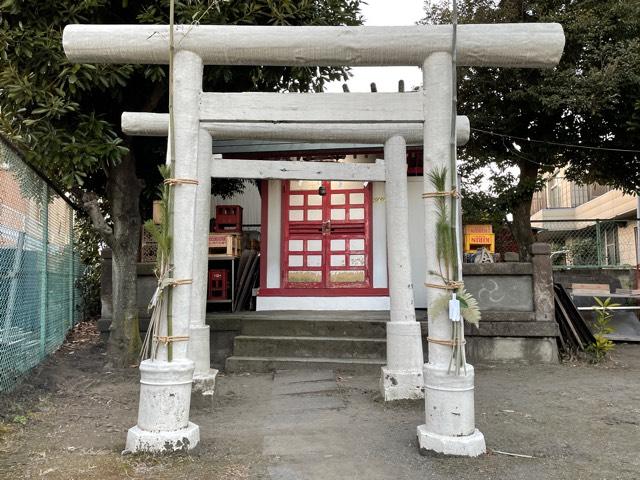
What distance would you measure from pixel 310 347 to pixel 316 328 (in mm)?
376

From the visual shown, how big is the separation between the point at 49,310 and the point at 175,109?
4.64 meters

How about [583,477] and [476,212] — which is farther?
[476,212]

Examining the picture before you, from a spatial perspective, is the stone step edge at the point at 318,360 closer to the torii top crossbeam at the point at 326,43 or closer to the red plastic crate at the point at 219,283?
the red plastic crate at the point at 219,283

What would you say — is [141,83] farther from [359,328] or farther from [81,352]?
[359,328]

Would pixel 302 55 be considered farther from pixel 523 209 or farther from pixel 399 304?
pixel 523 209

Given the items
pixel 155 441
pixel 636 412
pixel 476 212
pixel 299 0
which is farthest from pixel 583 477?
pixel 476 212

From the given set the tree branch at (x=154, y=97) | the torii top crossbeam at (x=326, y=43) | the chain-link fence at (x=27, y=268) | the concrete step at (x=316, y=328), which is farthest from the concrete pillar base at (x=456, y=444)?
the tree branch at (x=154, y=97)

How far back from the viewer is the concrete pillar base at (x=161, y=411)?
3592 millimetres

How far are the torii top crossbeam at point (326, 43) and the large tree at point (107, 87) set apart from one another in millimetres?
919

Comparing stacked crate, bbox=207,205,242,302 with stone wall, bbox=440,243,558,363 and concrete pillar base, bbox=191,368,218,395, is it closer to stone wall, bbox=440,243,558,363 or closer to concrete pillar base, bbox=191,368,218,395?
concrete pillar base, bbox=191,368,218,395

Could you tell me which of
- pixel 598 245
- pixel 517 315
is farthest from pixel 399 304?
pixel 598 245

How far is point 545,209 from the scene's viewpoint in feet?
98.2

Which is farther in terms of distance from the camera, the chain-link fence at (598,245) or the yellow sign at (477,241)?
the chain-link fence at (598,245)

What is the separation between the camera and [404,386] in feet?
17.5
